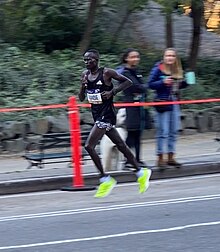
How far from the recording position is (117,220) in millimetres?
8586

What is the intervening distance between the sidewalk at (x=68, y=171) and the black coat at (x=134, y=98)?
75 cm

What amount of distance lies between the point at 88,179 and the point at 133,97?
56.0 inches

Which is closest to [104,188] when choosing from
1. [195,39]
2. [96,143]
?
[96,143]

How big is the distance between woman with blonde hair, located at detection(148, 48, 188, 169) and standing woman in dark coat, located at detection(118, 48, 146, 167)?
0.23 metres

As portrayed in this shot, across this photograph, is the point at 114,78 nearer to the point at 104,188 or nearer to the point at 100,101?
the point at 100,101

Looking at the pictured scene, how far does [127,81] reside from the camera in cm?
1034

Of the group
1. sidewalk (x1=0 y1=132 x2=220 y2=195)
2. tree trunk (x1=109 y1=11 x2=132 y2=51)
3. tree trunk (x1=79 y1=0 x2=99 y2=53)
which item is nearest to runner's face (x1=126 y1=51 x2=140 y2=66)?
sidewalk (x1=0 y1=132 x2=220 y2=195)

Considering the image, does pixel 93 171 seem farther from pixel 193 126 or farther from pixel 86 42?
pixel 86 42

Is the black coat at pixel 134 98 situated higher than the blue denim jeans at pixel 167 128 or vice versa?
the black coat at pixel 134 98

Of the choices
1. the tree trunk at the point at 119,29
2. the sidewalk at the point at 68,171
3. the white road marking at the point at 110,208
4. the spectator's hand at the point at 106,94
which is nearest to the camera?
the white road marking at the point at 110,208

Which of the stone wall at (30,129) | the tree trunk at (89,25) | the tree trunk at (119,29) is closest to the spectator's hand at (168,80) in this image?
the stone wall at (30,129)

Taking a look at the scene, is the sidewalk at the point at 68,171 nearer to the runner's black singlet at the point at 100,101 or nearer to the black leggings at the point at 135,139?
the black leggings at the point at 135,139

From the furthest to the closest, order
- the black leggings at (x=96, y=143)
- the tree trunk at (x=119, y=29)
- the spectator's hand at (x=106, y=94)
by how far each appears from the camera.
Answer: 1. the tree trunk at (x=119, y=29)
2. the black leggings at (x=96, y=143)
3. the spectator's hand at (x=106, y=94)

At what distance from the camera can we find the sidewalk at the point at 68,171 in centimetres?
1141
